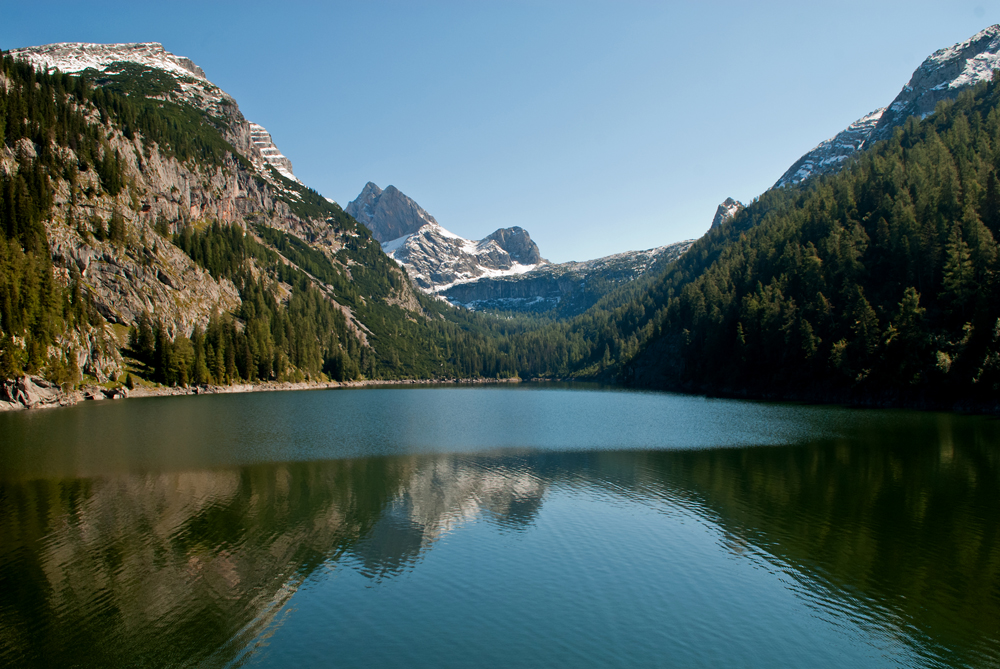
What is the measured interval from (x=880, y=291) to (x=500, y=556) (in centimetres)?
9507

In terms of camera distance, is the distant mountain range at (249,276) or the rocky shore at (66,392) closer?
the rocky shore at (66,392)

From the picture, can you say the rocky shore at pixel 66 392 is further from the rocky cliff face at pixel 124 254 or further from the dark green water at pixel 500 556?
the dark green water at pixel 500 556

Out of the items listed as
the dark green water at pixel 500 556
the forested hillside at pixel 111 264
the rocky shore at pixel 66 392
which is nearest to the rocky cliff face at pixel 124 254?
the forested hillside at pixel 111 264

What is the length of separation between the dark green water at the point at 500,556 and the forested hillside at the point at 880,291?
3539 cm

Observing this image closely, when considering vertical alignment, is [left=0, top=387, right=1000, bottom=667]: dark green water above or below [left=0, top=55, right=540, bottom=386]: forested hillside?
below

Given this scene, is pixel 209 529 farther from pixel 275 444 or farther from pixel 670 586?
pixel 275 444

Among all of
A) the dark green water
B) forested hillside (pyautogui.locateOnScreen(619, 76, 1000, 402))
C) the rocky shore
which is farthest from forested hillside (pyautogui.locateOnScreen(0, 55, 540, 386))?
forested hillside (pyautogui.locateOnScreen(619, 76, 1000, 402))

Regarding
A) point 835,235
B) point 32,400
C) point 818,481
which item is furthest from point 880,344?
point 32,400

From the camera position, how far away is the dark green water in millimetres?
14648

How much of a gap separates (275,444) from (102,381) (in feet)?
249

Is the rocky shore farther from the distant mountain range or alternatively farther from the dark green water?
the dark green water

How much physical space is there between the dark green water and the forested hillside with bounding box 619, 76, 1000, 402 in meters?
35.4

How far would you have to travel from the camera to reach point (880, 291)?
296 feet

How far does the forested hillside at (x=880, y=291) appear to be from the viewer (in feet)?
242
